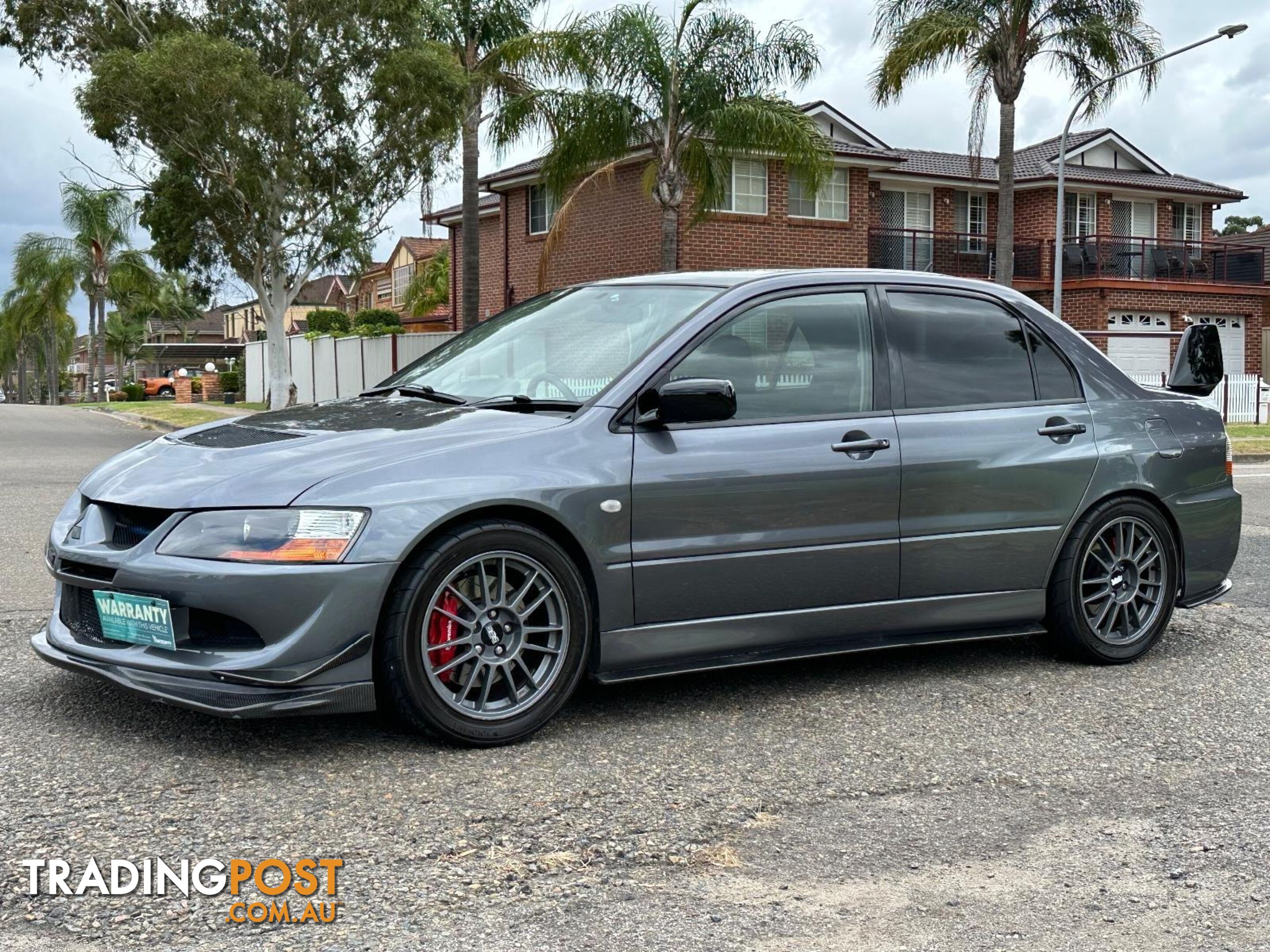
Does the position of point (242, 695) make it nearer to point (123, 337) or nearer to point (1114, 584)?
point (1114, 584)

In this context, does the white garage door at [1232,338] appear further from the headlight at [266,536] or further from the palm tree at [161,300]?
the headlight at [266,536]

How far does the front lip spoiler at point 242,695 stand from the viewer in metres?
4.18

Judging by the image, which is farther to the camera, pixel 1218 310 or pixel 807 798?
pixel 1218 310

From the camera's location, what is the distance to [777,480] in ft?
16.4

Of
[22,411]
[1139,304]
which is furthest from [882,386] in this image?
[22,411]

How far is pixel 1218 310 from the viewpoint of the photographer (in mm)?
41250

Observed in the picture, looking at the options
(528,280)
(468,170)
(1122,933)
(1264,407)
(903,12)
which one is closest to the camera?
(1122,933)

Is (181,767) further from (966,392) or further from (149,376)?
(149,376)

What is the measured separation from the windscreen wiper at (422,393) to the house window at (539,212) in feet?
91.7

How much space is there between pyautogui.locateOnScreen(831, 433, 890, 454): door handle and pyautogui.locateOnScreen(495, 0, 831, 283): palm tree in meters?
18.6

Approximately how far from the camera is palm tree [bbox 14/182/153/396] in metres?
61.6

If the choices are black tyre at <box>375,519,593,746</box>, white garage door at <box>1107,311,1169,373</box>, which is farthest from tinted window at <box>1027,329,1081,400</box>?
white garage door at <box>1107,311,1169,373</box>

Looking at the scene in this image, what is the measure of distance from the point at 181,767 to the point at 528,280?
3098 cm

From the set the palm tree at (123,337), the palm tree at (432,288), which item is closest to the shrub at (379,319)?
the palm tree at (432,288)
